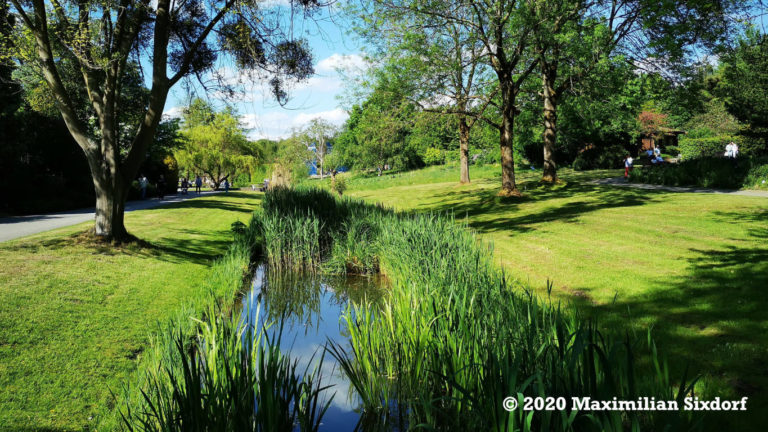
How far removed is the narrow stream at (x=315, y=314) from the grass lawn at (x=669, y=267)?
2.42 m

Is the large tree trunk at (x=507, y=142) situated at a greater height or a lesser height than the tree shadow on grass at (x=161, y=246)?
greater

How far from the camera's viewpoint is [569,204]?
55.0ft

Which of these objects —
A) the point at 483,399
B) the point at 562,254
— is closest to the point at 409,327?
the point at 483,399

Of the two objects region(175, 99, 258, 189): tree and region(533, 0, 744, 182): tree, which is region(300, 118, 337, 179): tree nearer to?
region(175, 99, 258, 189): tree

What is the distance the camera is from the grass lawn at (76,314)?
4172mm

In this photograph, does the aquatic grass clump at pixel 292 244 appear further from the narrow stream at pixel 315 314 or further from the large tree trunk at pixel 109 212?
the large tree trunk at pixel 109 212

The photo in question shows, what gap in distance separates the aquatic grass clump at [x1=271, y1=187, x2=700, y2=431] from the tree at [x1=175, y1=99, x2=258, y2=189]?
3927 centimetres

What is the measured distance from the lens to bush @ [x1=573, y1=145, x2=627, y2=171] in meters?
34.6

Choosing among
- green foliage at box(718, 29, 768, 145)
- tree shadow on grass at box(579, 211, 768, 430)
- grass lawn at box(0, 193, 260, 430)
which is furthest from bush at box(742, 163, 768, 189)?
grass lawn at box(0, 193, 260, 430)

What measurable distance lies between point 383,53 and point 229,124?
28.2 meters

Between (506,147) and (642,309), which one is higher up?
(506,147)

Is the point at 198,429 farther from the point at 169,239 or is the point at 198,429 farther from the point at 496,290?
the point at 169,239

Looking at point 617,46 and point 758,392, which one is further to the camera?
point 617,46

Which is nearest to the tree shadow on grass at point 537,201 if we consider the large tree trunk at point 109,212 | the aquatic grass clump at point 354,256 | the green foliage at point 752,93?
the aquatic grass clump at point 354,256
